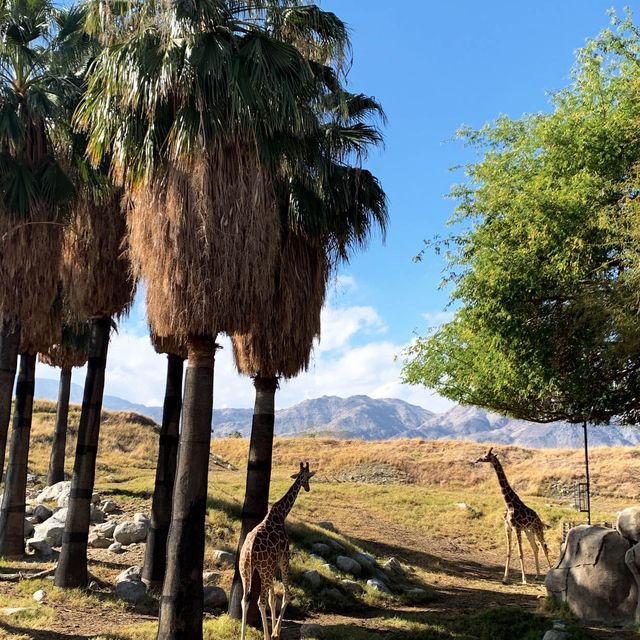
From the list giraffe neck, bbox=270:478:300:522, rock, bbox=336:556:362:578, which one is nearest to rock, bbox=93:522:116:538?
rock, bbox=336:556:362:578

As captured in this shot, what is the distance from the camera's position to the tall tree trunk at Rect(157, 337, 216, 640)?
1005cm

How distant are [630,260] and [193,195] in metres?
10.2

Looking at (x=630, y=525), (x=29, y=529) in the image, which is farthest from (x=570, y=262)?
(x=29, y=529)

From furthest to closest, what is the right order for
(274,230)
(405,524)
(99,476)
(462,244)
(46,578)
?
(99,476), (405,524), (462,244), (46,578), (274,230)

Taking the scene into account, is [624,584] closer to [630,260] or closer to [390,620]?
[390,620]

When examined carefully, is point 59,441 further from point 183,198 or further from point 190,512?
point 183,198

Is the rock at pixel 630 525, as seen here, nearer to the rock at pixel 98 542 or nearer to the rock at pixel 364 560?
the rock at pixel 364 560

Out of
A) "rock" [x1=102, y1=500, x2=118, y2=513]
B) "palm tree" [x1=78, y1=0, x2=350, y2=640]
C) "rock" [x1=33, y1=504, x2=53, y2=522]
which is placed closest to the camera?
"palm tree" [x1=78, y1=0, x2=350, y2=640]

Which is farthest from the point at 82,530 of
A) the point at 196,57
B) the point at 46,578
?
the point at 196,57

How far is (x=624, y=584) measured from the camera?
13.3m

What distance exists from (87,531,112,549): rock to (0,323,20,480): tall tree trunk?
186 inches

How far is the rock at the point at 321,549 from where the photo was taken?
1974 centimetres

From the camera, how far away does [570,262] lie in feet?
53.5

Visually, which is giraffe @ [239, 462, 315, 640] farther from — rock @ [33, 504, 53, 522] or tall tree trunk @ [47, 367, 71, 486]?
tall tree trunk @ [47, 367, 71, 486]
